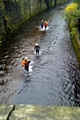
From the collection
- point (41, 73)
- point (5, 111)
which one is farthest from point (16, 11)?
point (5, 111)

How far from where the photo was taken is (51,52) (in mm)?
21109

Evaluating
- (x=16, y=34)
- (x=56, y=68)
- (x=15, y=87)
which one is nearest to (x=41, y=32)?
(x=16, y=34)

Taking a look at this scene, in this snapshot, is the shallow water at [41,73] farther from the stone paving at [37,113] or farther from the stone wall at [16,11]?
the stone paving at [37,113]

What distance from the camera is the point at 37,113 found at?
3.29 m

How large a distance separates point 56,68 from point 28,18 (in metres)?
23.5

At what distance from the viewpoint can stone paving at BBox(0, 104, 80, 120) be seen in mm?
3201

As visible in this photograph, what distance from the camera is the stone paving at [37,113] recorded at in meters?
3.20

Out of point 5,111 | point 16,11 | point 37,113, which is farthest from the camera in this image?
point 16,11

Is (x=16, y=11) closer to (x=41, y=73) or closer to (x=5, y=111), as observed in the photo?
(x=41, y=73)

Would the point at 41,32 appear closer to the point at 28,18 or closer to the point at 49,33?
the point at 49,33

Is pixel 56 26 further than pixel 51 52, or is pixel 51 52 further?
pixel 56 26

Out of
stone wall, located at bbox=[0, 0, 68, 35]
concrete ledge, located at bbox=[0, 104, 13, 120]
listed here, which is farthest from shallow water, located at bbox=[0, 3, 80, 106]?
concrete ledge, located at bbox=[0, 104, 13, 120]

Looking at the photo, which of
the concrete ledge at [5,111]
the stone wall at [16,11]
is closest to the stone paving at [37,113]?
the concrete ledge at [5,111]

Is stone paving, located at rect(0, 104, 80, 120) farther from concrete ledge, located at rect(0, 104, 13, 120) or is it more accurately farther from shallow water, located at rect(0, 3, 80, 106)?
shallow water, located at rect(0, 3, 80, 106)
